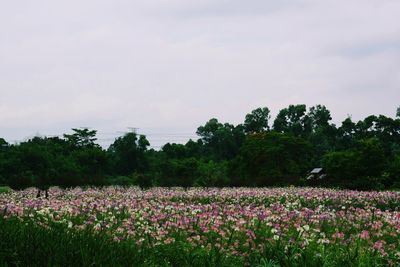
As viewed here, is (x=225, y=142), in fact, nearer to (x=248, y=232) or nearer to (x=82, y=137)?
(x=82, y=137)

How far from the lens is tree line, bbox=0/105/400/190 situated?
2761cm

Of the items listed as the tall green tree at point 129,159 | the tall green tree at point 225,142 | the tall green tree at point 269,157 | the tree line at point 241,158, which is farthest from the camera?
the tall green tree at point 225,142

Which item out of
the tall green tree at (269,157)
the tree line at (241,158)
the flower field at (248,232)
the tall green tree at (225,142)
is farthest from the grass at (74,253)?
the tall green tree at (225,142)

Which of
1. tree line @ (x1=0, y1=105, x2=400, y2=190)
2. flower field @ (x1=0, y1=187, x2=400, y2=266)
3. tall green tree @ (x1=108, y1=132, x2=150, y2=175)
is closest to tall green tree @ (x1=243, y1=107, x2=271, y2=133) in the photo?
tree line @ (x1=0, y1=105, x2=400, y2=190)

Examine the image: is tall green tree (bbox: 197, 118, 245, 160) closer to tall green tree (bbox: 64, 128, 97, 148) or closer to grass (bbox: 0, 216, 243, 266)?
tall green tree (bbox: 64, 128, 97, 148)

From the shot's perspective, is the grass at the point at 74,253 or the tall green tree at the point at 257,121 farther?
the tall green tree at the point at 257,121

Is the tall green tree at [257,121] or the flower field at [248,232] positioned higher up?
the tall green tree at [257,121]

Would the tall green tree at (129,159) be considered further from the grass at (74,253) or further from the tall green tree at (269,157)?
the grass at (74,253)

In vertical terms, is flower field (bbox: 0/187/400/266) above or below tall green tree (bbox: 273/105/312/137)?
below

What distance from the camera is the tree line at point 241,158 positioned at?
27609 millimetres

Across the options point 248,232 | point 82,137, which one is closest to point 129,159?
point 82,137

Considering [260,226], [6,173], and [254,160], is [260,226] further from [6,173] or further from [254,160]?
[6,173]

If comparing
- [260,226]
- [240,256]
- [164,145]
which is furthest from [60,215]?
[164,145]

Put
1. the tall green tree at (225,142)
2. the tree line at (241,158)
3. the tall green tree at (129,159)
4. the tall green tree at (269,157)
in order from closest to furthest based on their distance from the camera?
the tree line at (241,158) → the tall green tree at (269,157) → the tall green tree at (129,159) → the tall green tree at (225,142)
